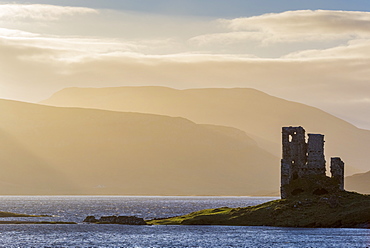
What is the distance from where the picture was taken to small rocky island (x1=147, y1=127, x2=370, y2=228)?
160 m

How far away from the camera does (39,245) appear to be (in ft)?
424

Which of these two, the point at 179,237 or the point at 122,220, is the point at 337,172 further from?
the point at 122,220

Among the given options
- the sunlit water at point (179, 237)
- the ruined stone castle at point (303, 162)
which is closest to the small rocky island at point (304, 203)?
the ruined stone castle at point (303, 162)

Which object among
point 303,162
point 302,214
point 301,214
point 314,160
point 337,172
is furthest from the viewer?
point 303,162

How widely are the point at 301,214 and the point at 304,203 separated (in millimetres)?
5118

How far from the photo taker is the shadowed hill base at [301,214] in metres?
158

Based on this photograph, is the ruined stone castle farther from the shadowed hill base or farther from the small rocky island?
the shadowed hill base

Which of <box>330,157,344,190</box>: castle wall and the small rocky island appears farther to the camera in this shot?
<box>330,157,344,190</box>: castle wall

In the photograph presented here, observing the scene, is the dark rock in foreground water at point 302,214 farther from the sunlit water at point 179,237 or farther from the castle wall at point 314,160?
the castle wall at point 314,160

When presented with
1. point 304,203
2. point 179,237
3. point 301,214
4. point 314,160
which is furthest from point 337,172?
point 179,237

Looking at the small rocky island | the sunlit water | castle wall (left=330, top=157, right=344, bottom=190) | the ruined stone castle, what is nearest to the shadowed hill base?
the small rocky island

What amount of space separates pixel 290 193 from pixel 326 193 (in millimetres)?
8934

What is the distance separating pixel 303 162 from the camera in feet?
611

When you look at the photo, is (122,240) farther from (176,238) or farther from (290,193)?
(290,193)
